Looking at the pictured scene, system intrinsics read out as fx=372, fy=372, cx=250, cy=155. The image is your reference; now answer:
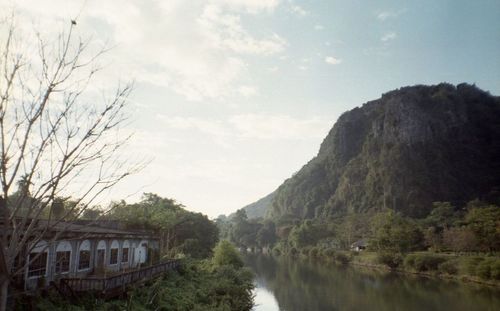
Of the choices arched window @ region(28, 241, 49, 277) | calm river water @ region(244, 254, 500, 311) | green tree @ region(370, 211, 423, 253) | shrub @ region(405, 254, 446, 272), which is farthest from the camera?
green tree @ region(370, 211, 423, 253)

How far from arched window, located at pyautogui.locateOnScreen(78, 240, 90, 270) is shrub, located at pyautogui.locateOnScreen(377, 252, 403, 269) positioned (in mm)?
59617

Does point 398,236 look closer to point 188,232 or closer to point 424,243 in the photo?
point 424,243

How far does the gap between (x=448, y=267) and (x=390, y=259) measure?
48.0 feet

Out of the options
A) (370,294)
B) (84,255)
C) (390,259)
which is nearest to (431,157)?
(390,259)

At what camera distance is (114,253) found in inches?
1148

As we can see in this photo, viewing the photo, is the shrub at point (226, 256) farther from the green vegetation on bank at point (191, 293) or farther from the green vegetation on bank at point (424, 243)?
the green vegetation on bank at point (424, 243)

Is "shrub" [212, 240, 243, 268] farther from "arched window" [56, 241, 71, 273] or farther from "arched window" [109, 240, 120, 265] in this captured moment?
"arched window" [56, 241, 71, 273]

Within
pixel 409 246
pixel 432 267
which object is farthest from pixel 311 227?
pixel 432 267

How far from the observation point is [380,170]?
18125 cm

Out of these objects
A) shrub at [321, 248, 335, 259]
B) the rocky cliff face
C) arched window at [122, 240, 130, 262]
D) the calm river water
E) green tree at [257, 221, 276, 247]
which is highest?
the rocky cliff face

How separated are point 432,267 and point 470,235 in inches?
311

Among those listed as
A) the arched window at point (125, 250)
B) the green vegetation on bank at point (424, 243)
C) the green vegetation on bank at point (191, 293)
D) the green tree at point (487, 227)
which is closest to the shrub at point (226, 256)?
the green vegetation on bank at point (191, 293)

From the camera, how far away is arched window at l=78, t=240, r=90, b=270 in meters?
23.6

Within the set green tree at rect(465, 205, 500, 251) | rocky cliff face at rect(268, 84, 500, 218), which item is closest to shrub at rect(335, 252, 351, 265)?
green tree at rect(465, 205, 500, 251)
